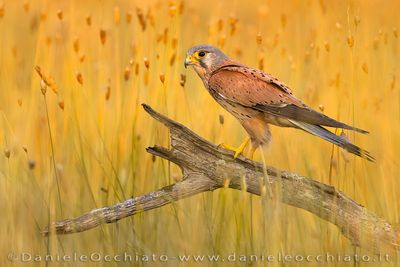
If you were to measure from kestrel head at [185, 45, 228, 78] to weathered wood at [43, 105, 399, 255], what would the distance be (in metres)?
1.12

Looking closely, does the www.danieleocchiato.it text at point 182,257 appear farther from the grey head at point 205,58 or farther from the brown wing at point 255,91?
the grey head at point 205,58

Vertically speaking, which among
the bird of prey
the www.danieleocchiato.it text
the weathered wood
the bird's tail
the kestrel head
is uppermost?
the kestrel head

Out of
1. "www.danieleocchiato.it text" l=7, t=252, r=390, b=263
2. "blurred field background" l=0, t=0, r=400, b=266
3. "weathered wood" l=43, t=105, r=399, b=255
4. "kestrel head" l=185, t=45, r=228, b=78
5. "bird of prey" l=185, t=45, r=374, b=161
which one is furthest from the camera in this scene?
"kestrel head" l=185, t=45, r=228, b=78

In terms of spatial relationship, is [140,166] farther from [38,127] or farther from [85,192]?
[38,127]

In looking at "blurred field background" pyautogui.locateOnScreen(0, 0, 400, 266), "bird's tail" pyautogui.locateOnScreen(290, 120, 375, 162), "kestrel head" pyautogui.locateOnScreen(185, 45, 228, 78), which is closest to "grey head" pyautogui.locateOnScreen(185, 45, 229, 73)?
"kestrel head" pyautogui.locateOnScreen(185, 45, 228, 78)

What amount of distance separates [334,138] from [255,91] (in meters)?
0.74

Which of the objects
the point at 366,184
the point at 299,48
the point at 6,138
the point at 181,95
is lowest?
the point at 366,184

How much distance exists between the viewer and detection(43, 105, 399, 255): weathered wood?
184 inches

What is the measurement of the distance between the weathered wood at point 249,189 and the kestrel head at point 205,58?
1.12 metres

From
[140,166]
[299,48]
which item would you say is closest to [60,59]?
[299,48]

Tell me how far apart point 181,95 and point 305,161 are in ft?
5.78

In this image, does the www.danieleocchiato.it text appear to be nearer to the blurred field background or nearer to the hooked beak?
the blurred field background

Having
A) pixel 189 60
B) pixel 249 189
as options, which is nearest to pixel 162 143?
pixel 189 60

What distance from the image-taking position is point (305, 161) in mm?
5398
